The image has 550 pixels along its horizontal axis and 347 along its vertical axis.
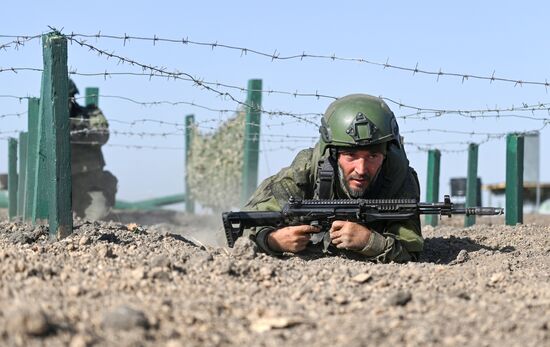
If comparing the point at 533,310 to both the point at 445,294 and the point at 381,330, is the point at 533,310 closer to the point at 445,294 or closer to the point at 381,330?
the point at 445,294

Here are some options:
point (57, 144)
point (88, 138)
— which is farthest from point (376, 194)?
point (88, 138)

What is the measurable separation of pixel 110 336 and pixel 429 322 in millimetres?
1197

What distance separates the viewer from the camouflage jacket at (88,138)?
1289 cm

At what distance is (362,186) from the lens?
6273 millimetres

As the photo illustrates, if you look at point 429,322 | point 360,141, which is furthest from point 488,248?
point 429,322

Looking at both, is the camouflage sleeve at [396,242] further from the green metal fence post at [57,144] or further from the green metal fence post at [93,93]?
the green metal fence post at [93,93]

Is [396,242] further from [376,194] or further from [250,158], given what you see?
[250,158]

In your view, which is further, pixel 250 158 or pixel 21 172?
pixel 250 158

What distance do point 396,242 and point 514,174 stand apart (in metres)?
3.55

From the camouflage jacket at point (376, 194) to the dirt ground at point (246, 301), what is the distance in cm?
48

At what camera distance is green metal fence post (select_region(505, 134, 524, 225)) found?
948cm

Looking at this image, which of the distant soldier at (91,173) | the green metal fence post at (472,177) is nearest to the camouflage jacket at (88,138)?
the distant soldier at (91,173)

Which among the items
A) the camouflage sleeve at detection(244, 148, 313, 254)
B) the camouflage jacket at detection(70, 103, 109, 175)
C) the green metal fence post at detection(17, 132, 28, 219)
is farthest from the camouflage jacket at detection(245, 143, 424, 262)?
the camouflage jacket at detection(70, 103, 109, 175)

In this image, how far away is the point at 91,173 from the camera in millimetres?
13609
